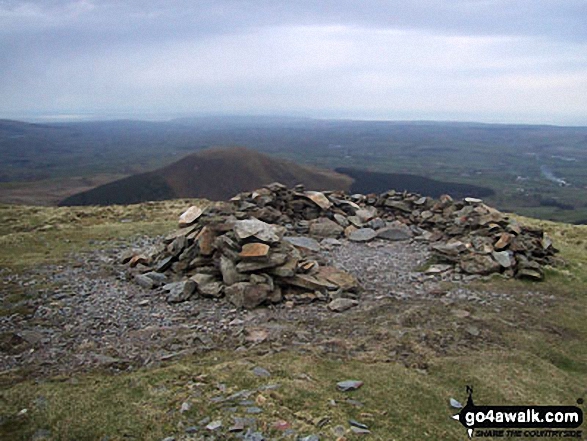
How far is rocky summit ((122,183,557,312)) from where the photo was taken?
17922 millimetres

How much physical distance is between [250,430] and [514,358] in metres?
8.53

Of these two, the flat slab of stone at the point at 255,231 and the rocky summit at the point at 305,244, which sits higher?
the flat slab of stone at the point at 255,231

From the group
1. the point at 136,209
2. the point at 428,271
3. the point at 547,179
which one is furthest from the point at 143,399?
the point at 547,179

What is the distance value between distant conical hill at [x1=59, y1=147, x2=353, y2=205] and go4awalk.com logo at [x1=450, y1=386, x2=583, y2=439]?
316 ft

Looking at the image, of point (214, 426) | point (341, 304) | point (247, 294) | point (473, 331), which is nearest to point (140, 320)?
point (247, 294)

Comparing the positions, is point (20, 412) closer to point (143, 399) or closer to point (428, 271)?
point (143, 399)

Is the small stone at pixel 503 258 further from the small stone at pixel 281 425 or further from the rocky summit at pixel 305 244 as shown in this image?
the small stone at pixel 281 425

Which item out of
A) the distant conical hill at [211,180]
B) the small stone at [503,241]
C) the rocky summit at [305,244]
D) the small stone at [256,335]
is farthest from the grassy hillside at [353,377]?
the distant conical hill at [211,180]

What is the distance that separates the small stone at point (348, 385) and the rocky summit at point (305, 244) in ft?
18.1

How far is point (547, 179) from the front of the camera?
187m

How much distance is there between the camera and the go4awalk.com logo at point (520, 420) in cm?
979

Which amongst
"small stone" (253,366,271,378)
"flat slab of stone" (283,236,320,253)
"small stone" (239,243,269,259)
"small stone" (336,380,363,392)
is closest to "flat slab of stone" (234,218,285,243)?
"small stone" (239,243,269,259)

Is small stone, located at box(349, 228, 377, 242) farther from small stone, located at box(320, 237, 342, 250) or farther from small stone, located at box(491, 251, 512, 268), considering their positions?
small stone, located at box(491, 251, 512, 268)

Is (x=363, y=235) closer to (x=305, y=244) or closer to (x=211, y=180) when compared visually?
(x=305, y=244)
